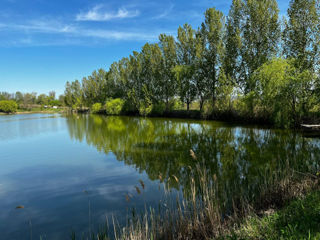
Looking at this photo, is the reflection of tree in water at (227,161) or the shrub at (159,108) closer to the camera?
the reflection of tree in water at (227,161)

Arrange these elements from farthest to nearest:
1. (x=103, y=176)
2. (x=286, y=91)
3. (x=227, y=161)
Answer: (x=286, y=91)
(x=227, y=161)
(x=103, y=176)

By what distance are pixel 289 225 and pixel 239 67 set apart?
32404 millimetres

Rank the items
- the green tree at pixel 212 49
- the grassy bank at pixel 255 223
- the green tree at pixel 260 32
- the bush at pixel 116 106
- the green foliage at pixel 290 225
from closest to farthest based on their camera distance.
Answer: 1. the green foliage at pixel 290 225
2. the grassy bank at pixel 255 223
3. the green tree at pixel 260 32
4. the green tree at pixel 212 49
5. the bush at pixel 116 106

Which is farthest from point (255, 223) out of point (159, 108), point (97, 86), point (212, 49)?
point (97, 86)

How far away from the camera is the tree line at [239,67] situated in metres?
21.3

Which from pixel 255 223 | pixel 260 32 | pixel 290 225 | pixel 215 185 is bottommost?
pixel 215 185

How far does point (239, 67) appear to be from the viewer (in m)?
32.6

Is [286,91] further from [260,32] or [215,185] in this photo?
[215,185]

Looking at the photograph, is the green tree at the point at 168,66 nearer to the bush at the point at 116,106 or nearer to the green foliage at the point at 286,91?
the bush at the point at 116,106

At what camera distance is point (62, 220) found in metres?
5.58

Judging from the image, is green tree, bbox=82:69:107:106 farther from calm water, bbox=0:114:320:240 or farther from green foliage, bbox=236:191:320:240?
green foliage, bbox=236:191:320:240

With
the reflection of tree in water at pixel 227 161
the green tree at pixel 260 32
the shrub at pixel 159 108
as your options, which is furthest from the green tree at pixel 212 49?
the reflection of tree in water at pixel 227 161

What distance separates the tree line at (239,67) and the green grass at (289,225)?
19.0 metres

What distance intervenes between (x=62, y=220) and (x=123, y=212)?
1.59 metres
